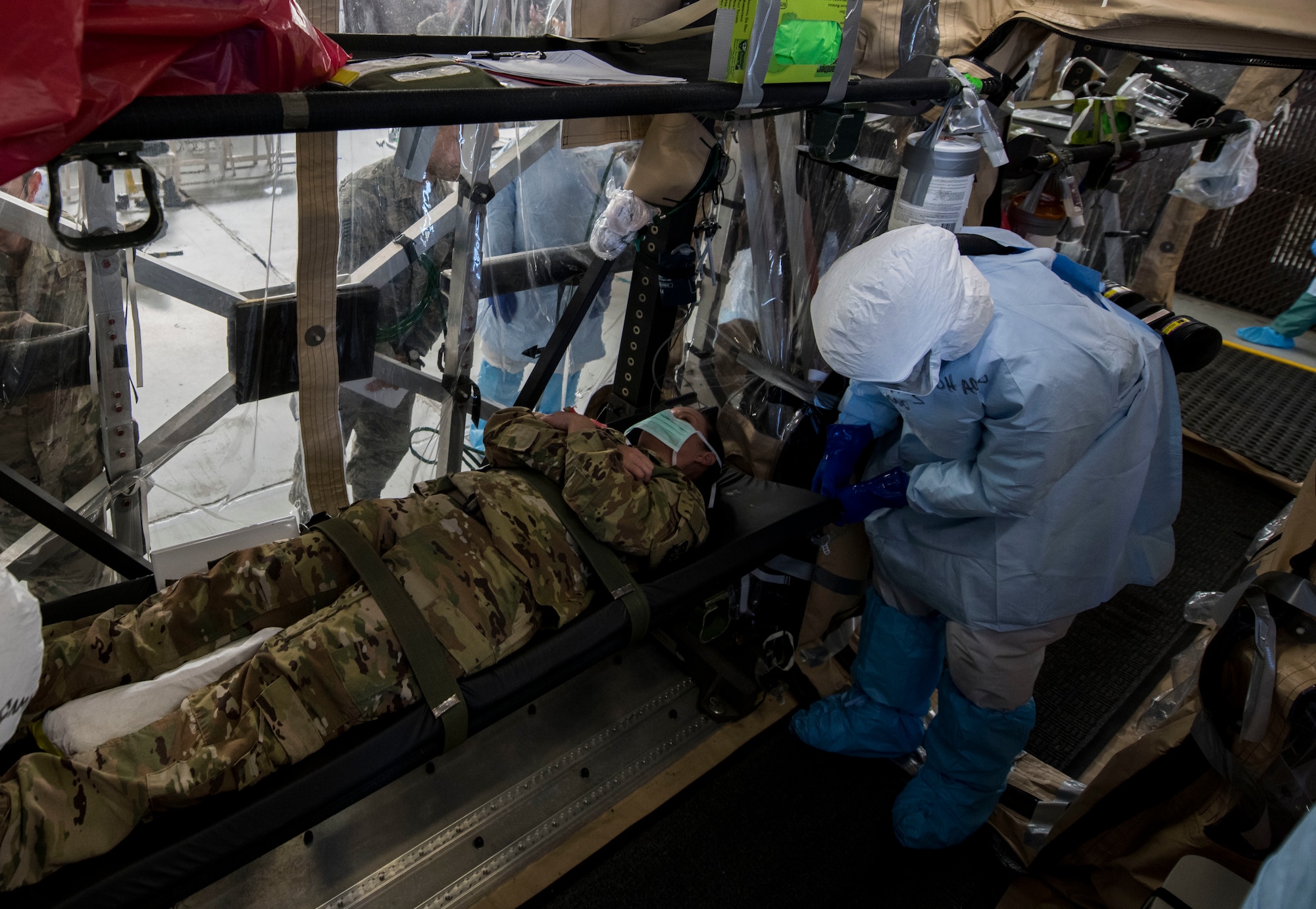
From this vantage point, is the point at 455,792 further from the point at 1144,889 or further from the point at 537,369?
the point at 1144,889

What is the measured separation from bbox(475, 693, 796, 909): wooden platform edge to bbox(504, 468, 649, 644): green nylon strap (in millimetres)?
624

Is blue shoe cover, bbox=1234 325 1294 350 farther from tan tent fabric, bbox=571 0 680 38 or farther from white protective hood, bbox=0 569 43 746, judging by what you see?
white protective hood, bbox=0 569 43 746

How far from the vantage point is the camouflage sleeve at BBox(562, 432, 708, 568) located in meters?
1.92

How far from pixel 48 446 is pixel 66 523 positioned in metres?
0.28

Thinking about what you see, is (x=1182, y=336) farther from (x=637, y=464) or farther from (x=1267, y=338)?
(x=1267, y=338)

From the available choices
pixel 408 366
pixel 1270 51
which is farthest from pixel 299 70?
pixel 1270 51

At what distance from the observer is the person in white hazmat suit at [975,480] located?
5.51 ft

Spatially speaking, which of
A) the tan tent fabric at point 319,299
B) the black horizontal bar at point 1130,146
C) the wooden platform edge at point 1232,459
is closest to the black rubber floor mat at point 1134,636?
the wooden platform edge at point 1232,459

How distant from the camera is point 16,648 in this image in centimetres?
109

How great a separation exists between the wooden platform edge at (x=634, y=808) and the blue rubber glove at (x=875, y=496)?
0.73m

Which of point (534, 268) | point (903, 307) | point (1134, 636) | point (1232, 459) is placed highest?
point (903, 307)

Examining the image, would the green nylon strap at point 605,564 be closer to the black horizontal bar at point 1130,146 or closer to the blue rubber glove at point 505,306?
the blue rubber glove at point 505,306

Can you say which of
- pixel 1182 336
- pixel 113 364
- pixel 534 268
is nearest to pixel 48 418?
pixel 113 364

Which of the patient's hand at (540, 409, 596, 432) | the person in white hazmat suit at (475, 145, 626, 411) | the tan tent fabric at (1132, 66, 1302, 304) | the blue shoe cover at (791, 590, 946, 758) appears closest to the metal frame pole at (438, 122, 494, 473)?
the patient's hand at (540, 409, 596, 432)
